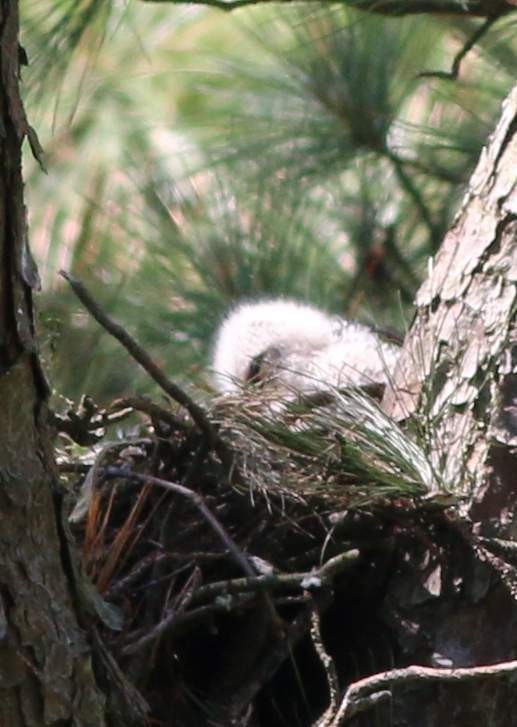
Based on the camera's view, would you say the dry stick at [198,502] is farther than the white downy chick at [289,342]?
No

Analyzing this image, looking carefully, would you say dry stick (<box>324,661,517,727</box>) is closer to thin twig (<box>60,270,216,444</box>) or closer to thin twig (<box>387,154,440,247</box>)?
thin twig (<box>60,270,216,444</box>)

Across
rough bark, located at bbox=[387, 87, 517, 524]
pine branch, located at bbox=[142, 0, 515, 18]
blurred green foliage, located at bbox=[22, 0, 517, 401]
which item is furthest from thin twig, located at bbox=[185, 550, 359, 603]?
blurred green foliage, located at bbox=[22, 0, 517, 401]

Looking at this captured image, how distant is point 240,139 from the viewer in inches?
101

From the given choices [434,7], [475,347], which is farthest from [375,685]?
[434,7]

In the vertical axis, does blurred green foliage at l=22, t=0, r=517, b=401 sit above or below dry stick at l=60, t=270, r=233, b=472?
above

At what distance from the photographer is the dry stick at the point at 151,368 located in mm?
1280

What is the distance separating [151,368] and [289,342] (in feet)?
2.78

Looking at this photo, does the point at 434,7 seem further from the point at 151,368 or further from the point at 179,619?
the point at 179,619

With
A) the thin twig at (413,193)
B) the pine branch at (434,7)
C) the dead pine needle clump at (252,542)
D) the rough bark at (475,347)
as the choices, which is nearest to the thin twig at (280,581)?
the dead pine needle clump at (252,542)

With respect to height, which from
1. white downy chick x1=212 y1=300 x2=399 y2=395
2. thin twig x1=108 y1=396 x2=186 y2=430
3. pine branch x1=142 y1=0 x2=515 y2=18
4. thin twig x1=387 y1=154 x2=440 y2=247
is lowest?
thin twig x1=108 y1=396 x2=186 y2=430

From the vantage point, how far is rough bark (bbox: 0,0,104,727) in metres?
A: 1.07

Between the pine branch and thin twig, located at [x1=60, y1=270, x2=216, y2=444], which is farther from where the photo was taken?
the pine branch

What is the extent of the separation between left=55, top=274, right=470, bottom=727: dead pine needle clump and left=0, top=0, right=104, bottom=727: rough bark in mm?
169

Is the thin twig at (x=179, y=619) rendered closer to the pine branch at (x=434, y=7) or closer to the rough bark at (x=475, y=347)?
the rough bark at (x=475, y=347)
